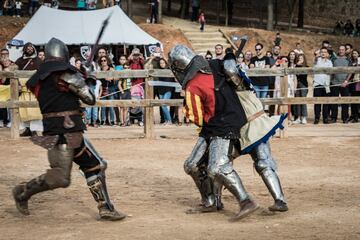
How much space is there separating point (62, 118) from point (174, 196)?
1973 millimetres

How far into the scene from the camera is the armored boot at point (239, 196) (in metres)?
7.81

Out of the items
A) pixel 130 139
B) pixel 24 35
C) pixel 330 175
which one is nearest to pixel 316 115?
pixel 130 139

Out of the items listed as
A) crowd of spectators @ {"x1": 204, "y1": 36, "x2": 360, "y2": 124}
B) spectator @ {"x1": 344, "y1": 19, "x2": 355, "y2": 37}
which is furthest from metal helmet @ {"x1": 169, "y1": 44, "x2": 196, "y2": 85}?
spectator @ {"x1": 344, "y1": 19, "x2": 355, "y2": 37}

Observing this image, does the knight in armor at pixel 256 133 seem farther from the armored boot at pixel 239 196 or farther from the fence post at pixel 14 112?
the fence post at pixel 14 112

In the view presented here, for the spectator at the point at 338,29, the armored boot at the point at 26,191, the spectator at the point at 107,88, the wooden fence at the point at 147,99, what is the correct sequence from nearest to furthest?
the armored boot at the point at 26,191
the wooden fence at the point at 147,99
the spectator at the point at 107,88
the spectator at the point at 338,29

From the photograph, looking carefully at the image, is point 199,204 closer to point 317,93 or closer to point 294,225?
point 294,225

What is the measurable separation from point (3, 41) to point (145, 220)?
22180 millimetres

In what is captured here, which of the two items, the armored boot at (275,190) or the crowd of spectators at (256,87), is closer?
the armored boot at (275,190)

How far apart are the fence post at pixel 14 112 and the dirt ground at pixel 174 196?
22cm

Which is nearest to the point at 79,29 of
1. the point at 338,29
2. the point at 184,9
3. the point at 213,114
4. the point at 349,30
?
the point at 184,9

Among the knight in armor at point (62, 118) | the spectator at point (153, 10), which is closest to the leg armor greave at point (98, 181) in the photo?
the knight in armor at point (62, 118)

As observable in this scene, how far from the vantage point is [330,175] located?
1057 centimetres

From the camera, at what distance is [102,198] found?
8.03 m

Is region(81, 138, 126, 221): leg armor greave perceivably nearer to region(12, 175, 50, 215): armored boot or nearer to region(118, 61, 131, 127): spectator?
region(12, 175, 50, 215): armored boot
